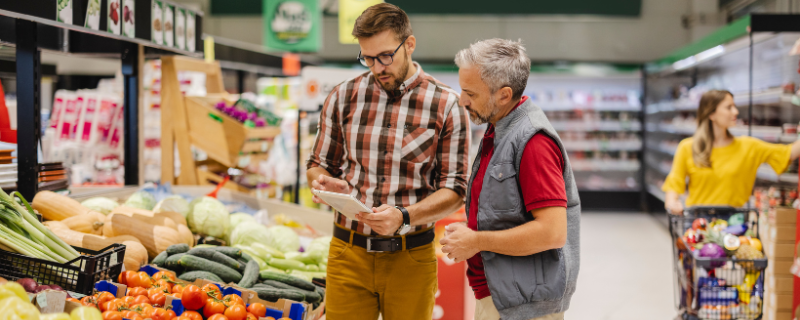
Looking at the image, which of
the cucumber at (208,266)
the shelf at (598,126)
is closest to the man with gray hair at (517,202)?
the cucumber at (208,266)

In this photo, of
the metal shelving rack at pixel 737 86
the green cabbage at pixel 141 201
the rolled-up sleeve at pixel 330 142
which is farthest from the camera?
the metal shelving rack at pixel 737 86

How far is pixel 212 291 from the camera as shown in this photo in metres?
2.20

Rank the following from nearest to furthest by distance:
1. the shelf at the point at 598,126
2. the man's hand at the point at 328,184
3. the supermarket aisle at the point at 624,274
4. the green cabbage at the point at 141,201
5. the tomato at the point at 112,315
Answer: the tomato at the point at 112,315 → the man's hand at the point at 328,184 → the green cabbage at the point at 141,201 → the supermarket aisle at the point at 624,274 → the shelf at the point at 598,126

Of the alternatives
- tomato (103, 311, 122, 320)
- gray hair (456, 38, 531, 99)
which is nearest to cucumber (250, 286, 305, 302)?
tomato (103, 311, 122, 320)

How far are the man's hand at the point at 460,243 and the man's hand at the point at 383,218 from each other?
292mm

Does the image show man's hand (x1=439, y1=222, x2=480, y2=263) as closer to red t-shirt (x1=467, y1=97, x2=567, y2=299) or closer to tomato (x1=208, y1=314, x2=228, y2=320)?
red t-shirt (x1=467, y1=97, x2=567, y2=299)

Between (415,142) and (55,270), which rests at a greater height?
(415,142)

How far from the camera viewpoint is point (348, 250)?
2184 millimetres

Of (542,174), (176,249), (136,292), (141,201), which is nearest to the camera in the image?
(542,174)

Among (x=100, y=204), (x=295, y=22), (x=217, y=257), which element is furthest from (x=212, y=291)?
(x=295, y=22)

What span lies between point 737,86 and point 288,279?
21.1ft

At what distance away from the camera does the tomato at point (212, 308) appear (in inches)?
82.4

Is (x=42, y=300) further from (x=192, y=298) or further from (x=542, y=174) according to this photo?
(x=542, y=174)

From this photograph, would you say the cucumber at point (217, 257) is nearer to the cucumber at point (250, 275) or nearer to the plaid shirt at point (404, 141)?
the cucumber at point (250, 275)
